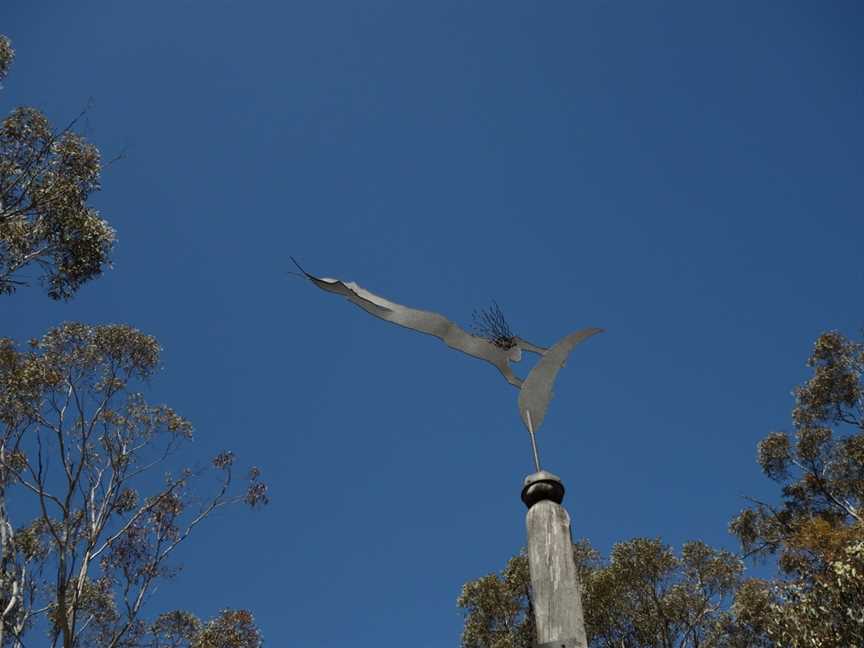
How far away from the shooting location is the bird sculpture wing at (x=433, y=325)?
3.51 meters

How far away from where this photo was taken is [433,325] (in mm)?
3512

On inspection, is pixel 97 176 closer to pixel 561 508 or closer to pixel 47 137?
pixel 47 137

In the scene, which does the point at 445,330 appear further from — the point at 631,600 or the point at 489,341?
the point at 631,600

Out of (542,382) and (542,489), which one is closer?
(542,489)

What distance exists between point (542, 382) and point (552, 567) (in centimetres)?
102

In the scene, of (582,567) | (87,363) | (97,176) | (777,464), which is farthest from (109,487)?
(777,464)

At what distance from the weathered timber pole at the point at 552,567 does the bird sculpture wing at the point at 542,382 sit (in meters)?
0.46

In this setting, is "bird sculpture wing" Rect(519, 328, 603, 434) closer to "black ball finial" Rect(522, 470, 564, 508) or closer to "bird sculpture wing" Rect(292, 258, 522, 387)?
"bird sculpture wing" Rect(292, 258, 522, 387)

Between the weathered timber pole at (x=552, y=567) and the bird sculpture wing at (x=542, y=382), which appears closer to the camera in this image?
the weathered timber pole at (x=552, y=567)

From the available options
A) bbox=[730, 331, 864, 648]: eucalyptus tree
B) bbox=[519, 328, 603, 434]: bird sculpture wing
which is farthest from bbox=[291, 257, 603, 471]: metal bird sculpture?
bbox=[730, 331, 864, 648]: eucalyptus tree

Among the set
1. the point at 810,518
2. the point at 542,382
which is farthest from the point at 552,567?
the point at 810,518

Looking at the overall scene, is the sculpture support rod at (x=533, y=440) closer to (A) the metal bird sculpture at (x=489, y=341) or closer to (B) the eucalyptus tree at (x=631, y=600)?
(A) the metal bird sculpture at (x=489, y=341)

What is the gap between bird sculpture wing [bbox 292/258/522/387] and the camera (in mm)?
3508

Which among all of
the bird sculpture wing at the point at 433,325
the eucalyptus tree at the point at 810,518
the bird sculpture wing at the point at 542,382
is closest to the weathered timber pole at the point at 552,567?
the bird sculpture wing at the point at 542,382
